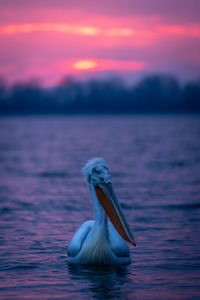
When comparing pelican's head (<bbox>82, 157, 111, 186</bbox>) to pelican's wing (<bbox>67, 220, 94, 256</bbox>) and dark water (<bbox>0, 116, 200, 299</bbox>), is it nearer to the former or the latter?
pelican's wing (<bbox>67, 220, 94, 256</bbox>)

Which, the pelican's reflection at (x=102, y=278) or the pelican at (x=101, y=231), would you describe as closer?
the pelican's reflection at (x=102, y=278)

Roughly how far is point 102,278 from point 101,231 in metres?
0.52

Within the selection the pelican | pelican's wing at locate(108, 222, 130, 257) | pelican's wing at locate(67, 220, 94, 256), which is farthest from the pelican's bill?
pelican's wing at locate(67, 220, 94, 256)

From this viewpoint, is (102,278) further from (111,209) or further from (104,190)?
(104,190)

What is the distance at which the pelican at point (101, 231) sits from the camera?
21.2ft

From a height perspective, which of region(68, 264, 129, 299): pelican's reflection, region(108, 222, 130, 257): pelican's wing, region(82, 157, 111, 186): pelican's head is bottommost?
region(68, 264, 129, 299): pelican's reflection

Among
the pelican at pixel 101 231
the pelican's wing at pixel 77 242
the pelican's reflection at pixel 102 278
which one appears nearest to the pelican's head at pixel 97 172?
the pelican at pixel 101 231

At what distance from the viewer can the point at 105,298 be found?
5.68 metres

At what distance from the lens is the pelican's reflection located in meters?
5.84

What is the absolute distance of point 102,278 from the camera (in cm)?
629

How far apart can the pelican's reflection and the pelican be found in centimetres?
8

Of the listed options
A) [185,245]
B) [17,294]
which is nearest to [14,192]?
[185,245]

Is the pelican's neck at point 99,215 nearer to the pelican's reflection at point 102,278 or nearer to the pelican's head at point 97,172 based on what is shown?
the pelican's head at point 97,172

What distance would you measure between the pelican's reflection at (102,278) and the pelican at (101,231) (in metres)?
0.08
